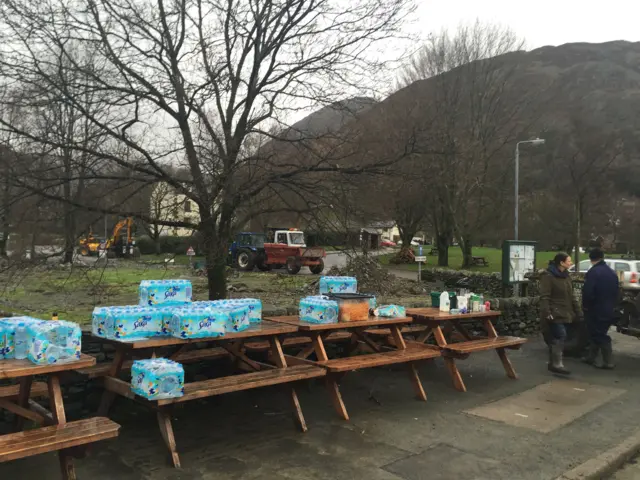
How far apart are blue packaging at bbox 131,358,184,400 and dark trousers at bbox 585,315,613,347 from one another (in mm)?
6531

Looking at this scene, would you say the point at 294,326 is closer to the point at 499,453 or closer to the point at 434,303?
the point at 499,453

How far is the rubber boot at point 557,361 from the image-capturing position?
8.05 m

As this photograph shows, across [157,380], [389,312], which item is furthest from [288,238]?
[157,380]

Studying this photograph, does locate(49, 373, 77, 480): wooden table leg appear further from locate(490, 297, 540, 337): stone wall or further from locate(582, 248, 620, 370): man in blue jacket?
locate(490, 297, 540, 337): stone wall

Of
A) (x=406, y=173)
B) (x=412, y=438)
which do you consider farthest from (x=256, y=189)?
(x=412, y=438)

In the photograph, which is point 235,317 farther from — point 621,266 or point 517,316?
point 621,266

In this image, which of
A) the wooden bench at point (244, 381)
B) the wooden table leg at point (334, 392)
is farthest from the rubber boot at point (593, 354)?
the wooden bench at point (244, 381)

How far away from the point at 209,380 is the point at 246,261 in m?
25.7

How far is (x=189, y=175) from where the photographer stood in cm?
790

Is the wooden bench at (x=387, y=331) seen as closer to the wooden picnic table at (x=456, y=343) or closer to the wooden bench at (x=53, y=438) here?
the wooden picnic table at (x=456, y=343)

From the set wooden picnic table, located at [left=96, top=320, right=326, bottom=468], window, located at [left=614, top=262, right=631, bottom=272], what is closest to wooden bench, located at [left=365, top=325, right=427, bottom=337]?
wooden picnic table, located at [left=96, top=320, right=326, bottom=468]

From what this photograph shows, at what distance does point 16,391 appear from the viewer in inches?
178

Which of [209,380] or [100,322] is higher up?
[100,322]

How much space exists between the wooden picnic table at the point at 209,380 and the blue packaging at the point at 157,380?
52mm
